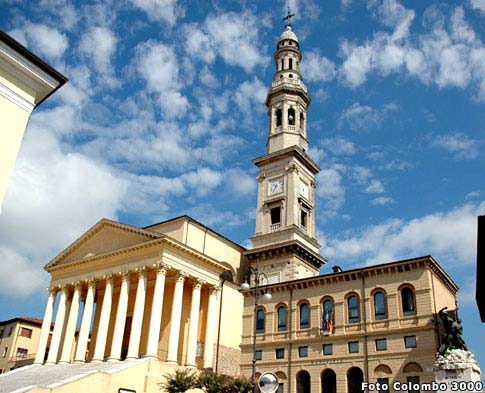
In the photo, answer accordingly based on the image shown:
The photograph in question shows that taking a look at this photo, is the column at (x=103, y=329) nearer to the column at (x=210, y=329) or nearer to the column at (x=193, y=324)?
the column at (x=193, y=324)

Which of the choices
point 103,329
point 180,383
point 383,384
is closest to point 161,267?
point 103,329

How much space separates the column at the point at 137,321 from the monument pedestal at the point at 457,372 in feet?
68.1

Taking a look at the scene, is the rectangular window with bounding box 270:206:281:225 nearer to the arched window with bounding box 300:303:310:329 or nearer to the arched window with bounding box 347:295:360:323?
the arched window with bounding box 300:303:310:329

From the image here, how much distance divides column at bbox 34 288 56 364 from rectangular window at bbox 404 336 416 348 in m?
30.8

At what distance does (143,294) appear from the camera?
127ft

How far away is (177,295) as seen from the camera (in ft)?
128

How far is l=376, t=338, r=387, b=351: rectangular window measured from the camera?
3155 cm

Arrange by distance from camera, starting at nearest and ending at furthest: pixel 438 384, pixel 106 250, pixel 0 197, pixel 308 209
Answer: pixel 0 197
pixel 438 384
pixel 106 250
pixel 308 209

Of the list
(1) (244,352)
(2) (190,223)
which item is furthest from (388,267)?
(2) (190,223)

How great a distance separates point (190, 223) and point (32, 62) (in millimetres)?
35625

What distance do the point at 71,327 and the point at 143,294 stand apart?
9111 mm

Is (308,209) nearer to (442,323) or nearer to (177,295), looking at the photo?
(177,295)

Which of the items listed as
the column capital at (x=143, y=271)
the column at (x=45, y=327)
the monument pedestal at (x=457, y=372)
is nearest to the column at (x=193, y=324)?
the column capital at (x=143, y=271)

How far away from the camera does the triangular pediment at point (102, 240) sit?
41.5 meters
